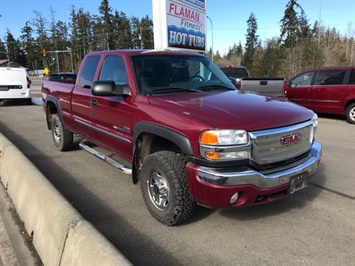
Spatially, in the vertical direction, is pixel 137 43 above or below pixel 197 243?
above

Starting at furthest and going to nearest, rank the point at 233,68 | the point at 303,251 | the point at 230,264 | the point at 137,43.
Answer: the point at 137,43, the point at 233,68, the point at 303,251, the point at 230,264

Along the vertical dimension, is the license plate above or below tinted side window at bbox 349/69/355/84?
below

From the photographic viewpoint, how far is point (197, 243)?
3314 mm

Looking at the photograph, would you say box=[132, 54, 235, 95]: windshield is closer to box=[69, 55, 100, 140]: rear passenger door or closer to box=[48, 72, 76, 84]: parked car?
box=[69, 55, 100, 140]: rear passenger door

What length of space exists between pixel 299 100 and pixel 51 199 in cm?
1035

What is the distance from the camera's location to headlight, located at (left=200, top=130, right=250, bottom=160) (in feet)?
9.83

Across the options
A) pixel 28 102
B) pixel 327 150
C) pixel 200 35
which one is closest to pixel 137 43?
pixel 28 102

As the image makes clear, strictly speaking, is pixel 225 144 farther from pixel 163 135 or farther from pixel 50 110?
pixel 50 110

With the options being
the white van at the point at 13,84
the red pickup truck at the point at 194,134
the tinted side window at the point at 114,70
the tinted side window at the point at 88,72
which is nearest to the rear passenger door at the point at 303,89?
the red pickup truck at the point at 194,134

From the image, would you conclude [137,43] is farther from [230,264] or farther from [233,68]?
A: [230,264]

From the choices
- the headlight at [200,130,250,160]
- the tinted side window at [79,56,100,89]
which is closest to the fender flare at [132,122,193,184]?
the headlight at [200,130,250,160]

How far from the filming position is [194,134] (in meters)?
3.09

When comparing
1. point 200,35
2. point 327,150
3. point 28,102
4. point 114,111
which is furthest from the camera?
point 28,102

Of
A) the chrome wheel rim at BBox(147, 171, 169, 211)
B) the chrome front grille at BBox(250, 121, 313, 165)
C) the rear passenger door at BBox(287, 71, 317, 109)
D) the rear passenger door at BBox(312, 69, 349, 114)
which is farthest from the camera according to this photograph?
the rear passenger door at BBox(287, 71, 317, 109)
